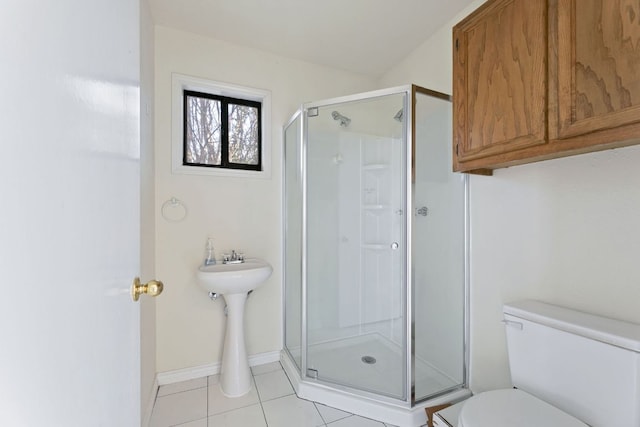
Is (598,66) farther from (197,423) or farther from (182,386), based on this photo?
(182,386)

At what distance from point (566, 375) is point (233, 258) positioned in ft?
6.42

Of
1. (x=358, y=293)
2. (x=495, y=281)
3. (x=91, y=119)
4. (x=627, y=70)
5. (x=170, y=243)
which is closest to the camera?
(x=91, y=119)

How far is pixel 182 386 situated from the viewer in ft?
6.14

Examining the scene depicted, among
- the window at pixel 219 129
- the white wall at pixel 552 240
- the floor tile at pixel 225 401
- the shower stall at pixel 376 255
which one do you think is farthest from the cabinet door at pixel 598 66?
the floor tile at pixel 225 401

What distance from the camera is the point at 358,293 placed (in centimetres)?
233

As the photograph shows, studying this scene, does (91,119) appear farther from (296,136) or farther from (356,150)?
(356,150)

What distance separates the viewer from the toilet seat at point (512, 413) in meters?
0.98

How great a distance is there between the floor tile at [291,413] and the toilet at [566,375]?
0.90 meters

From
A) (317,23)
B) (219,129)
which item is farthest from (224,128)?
(317,23)

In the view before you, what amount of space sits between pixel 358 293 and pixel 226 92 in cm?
204

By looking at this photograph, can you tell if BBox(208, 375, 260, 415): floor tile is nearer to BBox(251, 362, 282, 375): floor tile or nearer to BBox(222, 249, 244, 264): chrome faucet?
BBox(251, 362, 282, 375): floor tile

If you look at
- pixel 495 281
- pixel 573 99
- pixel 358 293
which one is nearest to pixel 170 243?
pixel 358 293

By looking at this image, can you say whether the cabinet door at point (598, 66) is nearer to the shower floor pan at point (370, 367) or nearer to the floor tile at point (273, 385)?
the shower floor pan at point (370, 367)

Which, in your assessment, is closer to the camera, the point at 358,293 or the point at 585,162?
the point at 585,162
